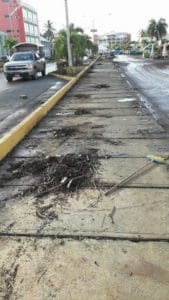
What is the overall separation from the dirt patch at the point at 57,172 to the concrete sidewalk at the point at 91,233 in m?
0.08

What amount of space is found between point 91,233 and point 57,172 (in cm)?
196

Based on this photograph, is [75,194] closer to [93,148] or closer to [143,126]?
[93,148]

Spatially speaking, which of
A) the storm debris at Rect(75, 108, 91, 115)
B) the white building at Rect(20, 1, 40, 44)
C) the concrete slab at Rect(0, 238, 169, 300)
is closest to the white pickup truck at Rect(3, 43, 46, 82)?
the storm debris at Rect(75, 108, 91, 115)

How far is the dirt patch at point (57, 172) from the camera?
5.26 metres

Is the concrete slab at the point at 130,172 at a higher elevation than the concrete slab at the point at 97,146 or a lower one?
higher

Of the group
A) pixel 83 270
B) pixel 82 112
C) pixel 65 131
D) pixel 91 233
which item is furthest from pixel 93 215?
pixel 82 112

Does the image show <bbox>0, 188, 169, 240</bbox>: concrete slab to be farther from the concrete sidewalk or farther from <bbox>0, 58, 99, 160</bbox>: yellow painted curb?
<bbox>0, 58, 99, 160</bbox>: yellow painted curb

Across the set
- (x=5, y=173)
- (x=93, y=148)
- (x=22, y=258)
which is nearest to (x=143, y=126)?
(x=93, y=148)

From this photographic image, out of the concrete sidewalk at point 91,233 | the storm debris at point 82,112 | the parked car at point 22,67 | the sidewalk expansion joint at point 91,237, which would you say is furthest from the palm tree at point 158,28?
the sidewalk expansion joint at point 91,237

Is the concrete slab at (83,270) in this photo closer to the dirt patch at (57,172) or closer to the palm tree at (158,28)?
the dirt patch at (57,172)

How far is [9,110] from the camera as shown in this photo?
492 inches

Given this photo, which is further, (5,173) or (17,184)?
(5,173)

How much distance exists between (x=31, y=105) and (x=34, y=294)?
10.8 metres

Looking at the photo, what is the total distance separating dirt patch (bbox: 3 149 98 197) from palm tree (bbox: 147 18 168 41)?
120000 millimetres
